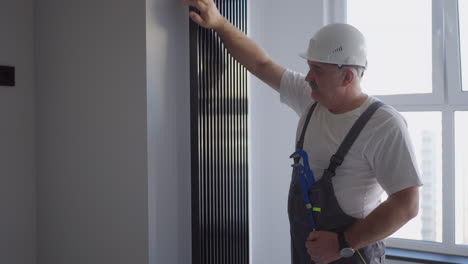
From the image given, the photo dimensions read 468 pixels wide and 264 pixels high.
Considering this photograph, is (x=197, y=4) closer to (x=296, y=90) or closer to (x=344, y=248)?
(x=296, y=90)

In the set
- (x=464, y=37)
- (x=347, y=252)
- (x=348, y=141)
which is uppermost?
(x=464, y=37)

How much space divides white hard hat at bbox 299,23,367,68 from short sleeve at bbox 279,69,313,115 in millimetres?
263

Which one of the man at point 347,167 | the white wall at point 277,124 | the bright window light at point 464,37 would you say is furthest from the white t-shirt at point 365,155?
the bright window light at point 464,37

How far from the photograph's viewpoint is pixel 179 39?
178cm

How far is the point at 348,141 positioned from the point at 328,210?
10.5 inches

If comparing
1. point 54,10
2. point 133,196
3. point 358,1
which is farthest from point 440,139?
point 54,10

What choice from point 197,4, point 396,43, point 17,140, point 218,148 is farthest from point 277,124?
point 17,140

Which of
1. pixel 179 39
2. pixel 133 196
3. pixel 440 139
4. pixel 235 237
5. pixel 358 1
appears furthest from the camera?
pixel 358 1

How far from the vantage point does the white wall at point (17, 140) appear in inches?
75.2

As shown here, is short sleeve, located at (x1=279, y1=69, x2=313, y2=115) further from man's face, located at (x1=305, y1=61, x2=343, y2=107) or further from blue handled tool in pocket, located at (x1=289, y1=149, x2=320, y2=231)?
blue handled tool in pocket, located at (x1=289, y1=149, x2=320, y2=231)

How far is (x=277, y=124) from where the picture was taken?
2684mm

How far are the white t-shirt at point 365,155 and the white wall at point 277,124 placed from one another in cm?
101

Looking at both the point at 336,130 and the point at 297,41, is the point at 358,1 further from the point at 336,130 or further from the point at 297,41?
the point at 336,130

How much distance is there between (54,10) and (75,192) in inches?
33.7
